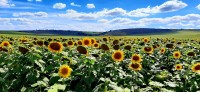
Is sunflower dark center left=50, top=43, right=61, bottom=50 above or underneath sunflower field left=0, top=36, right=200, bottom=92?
above

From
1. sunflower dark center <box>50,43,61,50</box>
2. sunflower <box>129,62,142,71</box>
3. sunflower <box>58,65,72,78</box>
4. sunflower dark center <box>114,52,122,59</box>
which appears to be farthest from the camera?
sunflower dark center <box>50,43,61,50</box>

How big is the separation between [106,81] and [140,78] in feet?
6.89

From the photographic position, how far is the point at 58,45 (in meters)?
9.26

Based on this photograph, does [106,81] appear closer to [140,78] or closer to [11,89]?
[140,78]

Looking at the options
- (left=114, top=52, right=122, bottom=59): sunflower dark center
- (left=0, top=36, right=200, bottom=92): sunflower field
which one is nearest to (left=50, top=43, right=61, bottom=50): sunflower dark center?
(left=0, top=36, right=200, bottom=92): sunflower field

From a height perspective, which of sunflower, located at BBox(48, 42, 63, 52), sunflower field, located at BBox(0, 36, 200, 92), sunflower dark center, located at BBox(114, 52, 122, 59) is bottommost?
sunflower field, located at BBox(0, 36, 200, 92)

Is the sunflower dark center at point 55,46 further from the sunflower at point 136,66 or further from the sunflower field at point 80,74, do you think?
the sunflower at point 136,66

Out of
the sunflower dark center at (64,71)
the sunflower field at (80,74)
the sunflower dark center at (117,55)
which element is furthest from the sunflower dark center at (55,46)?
the sunflower dark center at (64,71)

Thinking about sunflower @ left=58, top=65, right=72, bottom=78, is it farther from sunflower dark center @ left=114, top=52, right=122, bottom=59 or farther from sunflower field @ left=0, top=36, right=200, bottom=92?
sunflower dark center @ left=114, top=52, right=122, bottom=59

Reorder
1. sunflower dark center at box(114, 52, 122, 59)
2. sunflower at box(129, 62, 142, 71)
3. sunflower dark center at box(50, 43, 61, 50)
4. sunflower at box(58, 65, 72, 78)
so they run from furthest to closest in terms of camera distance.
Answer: sunflower dark center at box(50, 43, 61, 50) < sunflower dark center at box(114, 52, 122, 59) < sunflower at box(129, 62, 142, 71) < sunflower at box(58, 65, 72, 78)

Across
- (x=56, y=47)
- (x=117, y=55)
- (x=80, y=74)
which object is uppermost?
(x=56, y=47)

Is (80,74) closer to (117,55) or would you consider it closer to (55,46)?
(117,55)

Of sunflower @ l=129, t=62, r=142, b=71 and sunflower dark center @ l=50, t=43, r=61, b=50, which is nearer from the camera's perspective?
sunflower @ l=129, t=62, r=142, b=71

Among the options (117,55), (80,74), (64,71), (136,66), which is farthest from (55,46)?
(136,66)
